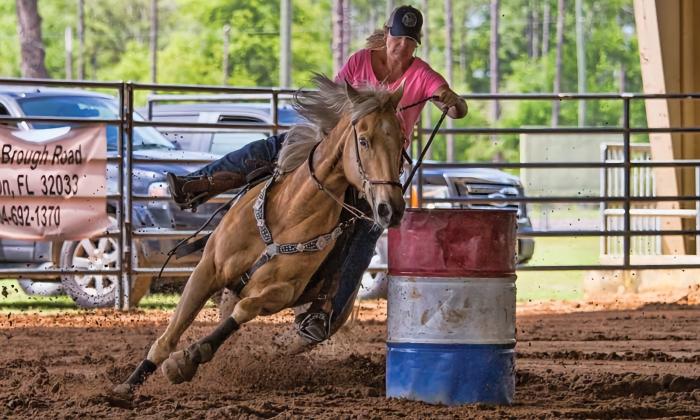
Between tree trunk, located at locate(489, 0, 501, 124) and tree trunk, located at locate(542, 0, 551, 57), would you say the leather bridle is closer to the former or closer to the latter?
tree trunk, located at locate(489, 0, 501, 124)

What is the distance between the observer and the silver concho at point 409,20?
273 inches

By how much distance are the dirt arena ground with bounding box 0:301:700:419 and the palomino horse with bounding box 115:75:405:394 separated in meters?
0.36

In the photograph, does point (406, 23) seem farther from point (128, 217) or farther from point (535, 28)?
point (535, 28)

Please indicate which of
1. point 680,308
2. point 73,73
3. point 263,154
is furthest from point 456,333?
point 73,73

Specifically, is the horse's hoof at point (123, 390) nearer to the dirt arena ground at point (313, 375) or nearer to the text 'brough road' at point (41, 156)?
the dirt arena ground at point (313, 375)

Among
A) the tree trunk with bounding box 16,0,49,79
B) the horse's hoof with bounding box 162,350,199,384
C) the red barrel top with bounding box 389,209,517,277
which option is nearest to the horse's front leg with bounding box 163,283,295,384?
the horse's hoof with bounding box 162,350,199,384

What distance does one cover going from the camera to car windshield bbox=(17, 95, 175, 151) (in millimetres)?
12898

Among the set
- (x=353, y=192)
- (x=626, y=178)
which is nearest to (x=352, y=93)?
(x=353, y=192)

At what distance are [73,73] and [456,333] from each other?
207ft

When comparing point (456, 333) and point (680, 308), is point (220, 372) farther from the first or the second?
point (680, 308)

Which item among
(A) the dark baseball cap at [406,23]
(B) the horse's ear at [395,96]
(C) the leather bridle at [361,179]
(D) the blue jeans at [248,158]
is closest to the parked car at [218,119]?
(D) the blue jeans at [248,158]

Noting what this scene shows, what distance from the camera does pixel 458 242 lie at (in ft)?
20.6

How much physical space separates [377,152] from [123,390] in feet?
5.92

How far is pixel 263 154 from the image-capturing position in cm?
719
